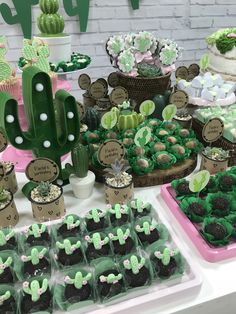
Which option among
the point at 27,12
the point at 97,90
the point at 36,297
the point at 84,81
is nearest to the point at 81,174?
the point at 36,297

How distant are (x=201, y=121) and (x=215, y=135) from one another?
256 millimetres

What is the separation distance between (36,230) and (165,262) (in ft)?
1.20

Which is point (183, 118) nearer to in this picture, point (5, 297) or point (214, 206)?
point (214, 206)

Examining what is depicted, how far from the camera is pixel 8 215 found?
3.31 feet

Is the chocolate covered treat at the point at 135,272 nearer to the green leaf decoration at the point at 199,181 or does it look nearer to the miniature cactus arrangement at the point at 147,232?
the miniature cactus arrangement at the point at 147,232

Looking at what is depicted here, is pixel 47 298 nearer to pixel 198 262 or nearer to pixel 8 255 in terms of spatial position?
pixel 8 255

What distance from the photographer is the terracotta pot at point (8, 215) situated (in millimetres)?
993

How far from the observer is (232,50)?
5.91ft

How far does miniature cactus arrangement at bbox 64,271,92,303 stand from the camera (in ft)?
2.54

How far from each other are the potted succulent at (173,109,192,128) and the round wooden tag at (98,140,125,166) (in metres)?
0.48

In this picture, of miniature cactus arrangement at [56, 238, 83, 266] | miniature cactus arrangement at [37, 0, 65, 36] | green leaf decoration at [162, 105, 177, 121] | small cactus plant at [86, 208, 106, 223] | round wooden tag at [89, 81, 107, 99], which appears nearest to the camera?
miniature cactus arrangement at [56, 238, 83, 266]

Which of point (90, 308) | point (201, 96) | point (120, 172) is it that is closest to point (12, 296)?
point (90, 308)

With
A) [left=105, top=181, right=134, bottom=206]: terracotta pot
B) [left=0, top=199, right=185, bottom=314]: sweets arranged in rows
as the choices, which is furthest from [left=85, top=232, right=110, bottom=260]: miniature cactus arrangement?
[left=105, top=181, right=134, bottom=206]: terracotta pot

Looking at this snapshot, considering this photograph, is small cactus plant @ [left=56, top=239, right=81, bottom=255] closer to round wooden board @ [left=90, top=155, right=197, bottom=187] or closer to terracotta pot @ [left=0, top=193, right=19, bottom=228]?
terracotta pot @ [left=0, top=193, right=19, bottom=228]
